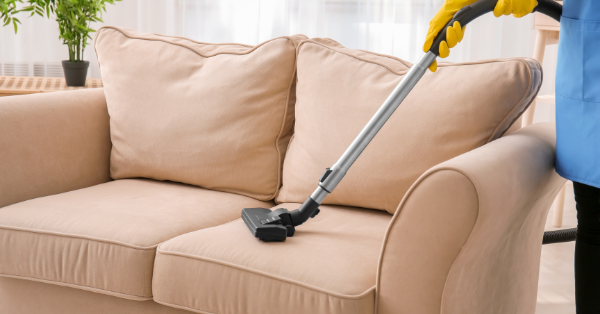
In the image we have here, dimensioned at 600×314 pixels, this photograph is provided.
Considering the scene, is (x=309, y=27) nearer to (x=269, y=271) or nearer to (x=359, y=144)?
(x=359, y=144)

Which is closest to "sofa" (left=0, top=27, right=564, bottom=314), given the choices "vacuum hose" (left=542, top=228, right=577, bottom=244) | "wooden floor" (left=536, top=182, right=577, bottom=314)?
"wooden floor" (left=536, top=182, right=577, bottom=314)

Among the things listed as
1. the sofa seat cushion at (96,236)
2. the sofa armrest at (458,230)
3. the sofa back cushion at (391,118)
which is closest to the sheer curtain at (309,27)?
the sofa back cushion at (391,118)

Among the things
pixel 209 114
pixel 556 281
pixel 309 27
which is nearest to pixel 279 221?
pixel 209 114

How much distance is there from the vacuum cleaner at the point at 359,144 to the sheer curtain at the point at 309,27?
2.12 metres

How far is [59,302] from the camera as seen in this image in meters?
1.37

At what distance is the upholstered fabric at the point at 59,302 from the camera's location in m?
1.29

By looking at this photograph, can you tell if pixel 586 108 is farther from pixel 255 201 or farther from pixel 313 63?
pixel 255 201

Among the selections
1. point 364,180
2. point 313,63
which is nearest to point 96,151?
point 313,63

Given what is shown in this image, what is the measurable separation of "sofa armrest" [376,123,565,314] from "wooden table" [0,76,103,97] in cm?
173

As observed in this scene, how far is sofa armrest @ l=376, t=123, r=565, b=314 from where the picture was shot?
3.08ft

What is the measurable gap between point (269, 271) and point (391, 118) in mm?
515

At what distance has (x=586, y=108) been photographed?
111 centimetres

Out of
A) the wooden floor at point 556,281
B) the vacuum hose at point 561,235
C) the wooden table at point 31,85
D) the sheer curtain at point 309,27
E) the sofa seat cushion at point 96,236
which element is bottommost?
the wooden floor at point 556,281

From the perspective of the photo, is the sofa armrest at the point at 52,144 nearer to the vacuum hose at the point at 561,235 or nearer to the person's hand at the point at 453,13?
the person's hand at the point at 453,13
